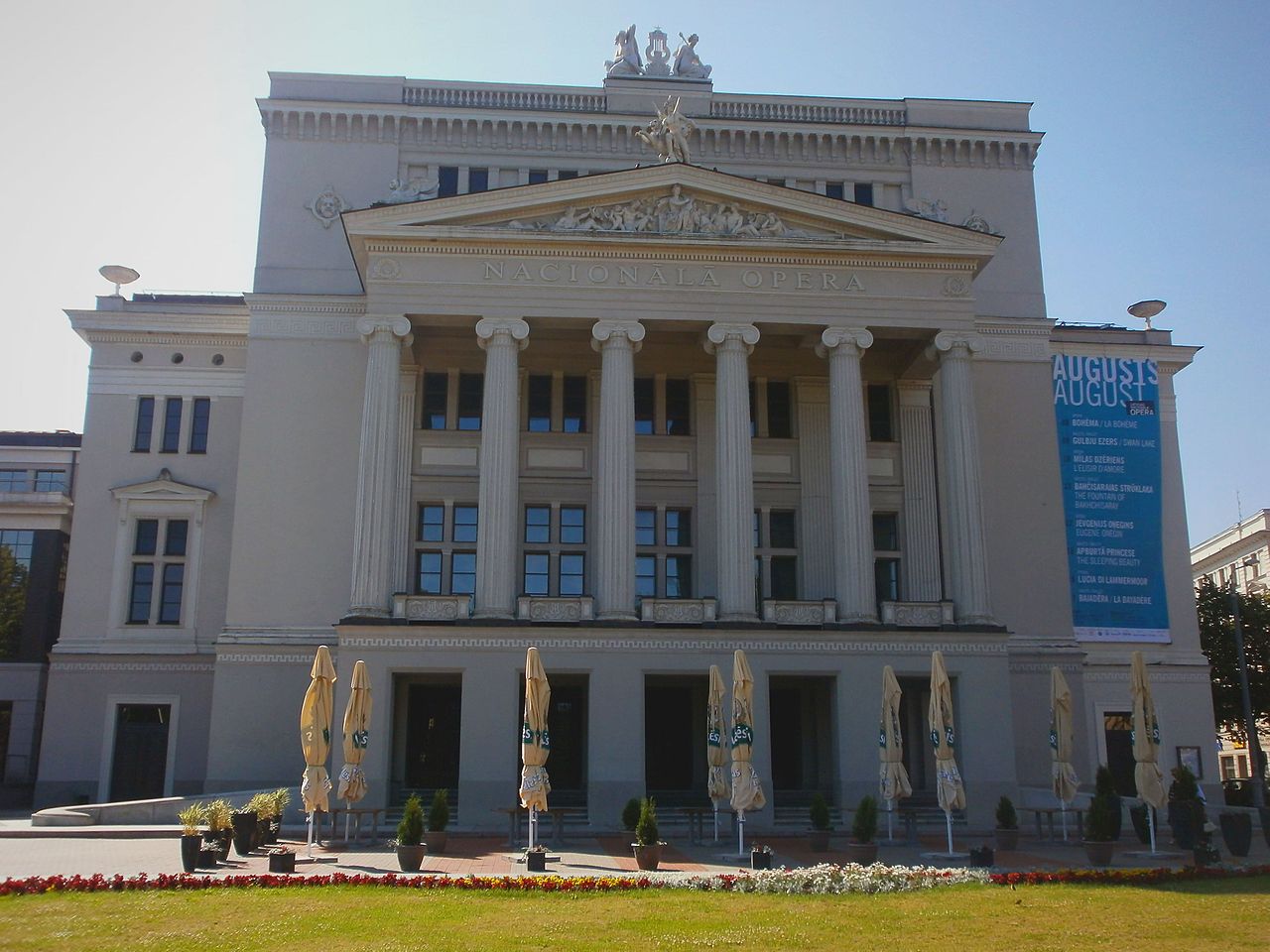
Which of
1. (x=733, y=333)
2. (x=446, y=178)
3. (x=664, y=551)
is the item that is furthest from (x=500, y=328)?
(x=446, y=178)

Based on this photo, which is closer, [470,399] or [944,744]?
[944,744]

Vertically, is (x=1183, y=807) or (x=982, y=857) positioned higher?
(x=1183, y=807)

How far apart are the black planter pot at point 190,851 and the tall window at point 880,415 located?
27.1 m

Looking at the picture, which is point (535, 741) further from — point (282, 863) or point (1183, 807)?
point (1183, 807)

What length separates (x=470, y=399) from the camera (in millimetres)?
41531

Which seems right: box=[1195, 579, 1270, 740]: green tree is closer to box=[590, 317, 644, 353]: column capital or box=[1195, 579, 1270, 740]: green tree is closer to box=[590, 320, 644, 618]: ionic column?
box=[590, 320, 644, 618]: ionic column

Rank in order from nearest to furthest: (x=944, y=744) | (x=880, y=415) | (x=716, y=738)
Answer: (x=944, y=744) < (x=716, y=738) < (x=880, y=415)

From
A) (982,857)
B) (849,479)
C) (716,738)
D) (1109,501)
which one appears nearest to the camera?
(982,857)

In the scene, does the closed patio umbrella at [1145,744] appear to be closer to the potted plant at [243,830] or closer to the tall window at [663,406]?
the tall window at [663,406]

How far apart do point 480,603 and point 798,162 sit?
881 inches

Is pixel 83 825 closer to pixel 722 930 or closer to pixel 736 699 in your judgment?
pixel 736 699

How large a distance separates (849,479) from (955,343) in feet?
19.6

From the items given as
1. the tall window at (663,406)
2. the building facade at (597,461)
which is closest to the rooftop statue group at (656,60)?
the building facade at (597,461)

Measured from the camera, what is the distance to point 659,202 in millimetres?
38125
